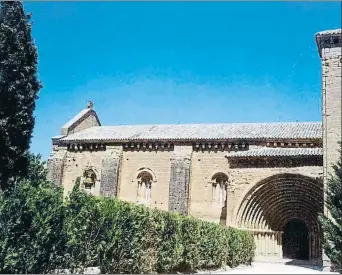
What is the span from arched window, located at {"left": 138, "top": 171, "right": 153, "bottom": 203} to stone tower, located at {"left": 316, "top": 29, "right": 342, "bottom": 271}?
12.9 metres

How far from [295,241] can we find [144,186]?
10241mm

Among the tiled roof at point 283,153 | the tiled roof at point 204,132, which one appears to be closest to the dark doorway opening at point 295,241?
the tiled roof at point 283,153

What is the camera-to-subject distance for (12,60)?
1430 centimetres

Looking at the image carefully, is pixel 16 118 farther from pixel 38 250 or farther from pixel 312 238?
pixel 312 238

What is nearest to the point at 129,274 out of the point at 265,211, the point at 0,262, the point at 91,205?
the point at 91,205

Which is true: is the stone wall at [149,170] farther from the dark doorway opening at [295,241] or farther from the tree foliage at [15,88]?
the tree foliage at [15,88]

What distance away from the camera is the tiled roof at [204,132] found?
2606cm

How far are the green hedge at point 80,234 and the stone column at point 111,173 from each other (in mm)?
15092

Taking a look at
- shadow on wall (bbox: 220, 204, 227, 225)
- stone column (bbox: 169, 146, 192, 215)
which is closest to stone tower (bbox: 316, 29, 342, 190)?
shadow on wall (bbox: 220, 204, 227, 225)

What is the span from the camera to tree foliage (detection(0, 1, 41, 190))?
14.2 m

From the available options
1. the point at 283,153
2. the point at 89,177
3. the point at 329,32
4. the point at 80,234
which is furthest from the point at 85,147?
the point at 80,234

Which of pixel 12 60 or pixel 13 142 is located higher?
pixel 12 60

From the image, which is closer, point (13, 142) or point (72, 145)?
point (13, 142)

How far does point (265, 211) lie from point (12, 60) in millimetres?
15547
